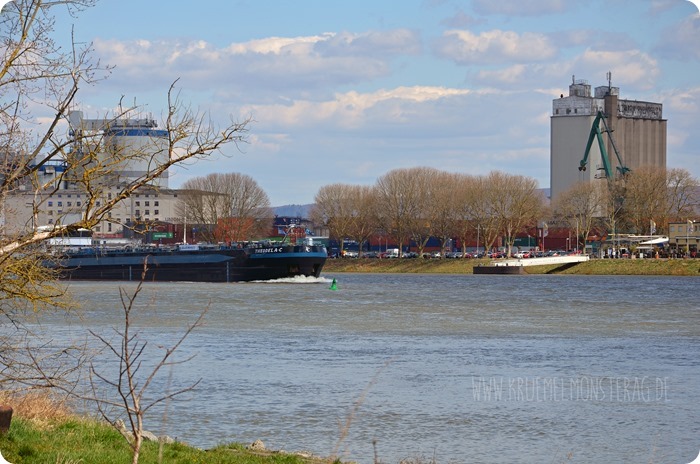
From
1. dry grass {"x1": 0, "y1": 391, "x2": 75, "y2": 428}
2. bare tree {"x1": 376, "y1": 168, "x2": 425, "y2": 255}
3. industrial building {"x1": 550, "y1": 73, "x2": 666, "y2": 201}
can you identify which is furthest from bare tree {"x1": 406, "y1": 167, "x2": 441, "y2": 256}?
dry grass {"x1": 0, "y1": 391, "x2": 75, "y2": 428}

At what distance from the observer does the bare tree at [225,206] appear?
128913 mm

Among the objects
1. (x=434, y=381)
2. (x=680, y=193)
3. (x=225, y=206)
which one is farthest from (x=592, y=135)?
(x=434, y=381)

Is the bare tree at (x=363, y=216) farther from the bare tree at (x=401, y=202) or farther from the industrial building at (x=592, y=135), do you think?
the industrial building at (x=592, y=135)

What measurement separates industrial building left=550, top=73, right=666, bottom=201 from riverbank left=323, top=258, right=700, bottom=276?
89.5ft

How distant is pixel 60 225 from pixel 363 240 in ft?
389

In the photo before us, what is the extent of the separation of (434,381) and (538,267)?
8349cm

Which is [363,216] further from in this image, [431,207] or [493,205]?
[493,205]

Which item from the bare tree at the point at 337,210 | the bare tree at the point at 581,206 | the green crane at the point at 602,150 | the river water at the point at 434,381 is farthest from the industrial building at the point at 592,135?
the river water at the point at 434,381

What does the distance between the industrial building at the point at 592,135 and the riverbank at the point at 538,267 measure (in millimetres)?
27286

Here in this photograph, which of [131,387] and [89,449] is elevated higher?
[131,387]

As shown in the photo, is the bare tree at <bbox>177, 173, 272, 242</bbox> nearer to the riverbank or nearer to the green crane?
the riverbank

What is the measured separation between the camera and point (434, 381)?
22.9 metres

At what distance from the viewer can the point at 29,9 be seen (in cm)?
1093

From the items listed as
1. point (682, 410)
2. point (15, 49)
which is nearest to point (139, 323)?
point (682, 410)
